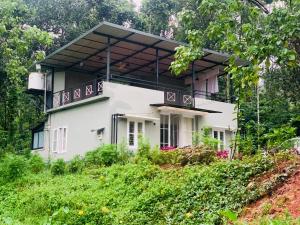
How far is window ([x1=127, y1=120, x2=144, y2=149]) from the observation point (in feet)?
59.5

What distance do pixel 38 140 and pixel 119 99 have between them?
7207 millimetres

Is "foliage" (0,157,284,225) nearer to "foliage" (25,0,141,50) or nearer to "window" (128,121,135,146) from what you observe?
"window" (128,121,135,146)

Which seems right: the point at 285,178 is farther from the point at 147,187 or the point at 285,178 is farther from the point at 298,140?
the point at 147,187

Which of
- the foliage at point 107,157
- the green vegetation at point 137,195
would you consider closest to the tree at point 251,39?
the green vegetation at point 137,195

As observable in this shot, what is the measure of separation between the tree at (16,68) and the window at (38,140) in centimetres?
127

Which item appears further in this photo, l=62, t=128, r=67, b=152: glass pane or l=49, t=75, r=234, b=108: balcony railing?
l=62, t=128, r=67, b=152: glass pane

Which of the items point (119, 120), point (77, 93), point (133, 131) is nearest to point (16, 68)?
point (119, 120)

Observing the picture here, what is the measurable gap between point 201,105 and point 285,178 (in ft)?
45.9

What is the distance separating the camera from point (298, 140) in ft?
31.8

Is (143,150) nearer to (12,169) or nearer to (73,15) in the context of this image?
(12,169)

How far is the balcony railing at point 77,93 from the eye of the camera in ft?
61.5

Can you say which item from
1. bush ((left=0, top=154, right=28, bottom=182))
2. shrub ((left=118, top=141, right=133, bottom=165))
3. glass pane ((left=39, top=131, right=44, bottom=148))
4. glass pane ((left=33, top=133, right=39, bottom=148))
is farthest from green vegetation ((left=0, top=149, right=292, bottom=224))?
glass pane ((left=33, top=133, right=39, bottom=148))

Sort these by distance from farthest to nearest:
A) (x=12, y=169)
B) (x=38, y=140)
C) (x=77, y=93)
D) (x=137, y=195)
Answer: (x=38, y=140), (x=77, y=93), (x=12, y=169), (x=137, y=195)

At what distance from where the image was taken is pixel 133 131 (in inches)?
723
